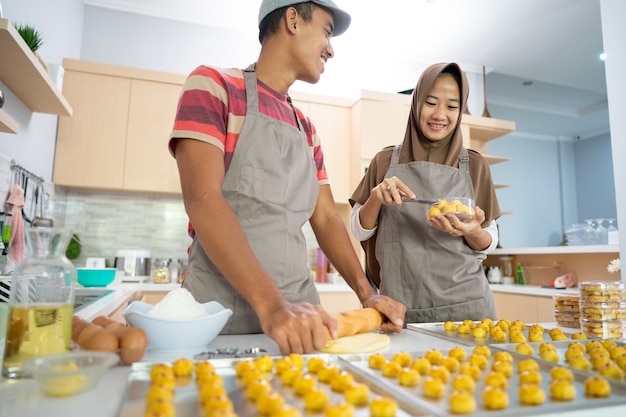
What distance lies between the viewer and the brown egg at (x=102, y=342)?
69cm

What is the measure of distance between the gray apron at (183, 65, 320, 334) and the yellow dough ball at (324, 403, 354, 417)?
0.65m

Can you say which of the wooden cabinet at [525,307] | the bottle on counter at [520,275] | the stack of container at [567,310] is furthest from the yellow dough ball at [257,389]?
the bottle on counter at [520,275]

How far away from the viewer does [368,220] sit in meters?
1.60

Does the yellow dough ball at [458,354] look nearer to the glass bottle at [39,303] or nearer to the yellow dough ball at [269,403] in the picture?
the yellow dough ball at [269,403]

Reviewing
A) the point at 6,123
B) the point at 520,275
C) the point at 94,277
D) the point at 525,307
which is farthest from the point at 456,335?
the point at 520,275

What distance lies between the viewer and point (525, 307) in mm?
3348

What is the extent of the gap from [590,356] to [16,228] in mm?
2282

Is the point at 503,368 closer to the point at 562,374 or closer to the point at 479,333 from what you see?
the point at 562,374

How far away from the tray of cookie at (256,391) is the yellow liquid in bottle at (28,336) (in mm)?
126

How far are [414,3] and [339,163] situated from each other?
1408mm

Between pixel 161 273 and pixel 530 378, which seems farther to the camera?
pixel 161 273

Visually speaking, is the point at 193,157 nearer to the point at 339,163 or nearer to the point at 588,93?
the point at 339,163

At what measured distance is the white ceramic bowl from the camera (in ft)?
2.55

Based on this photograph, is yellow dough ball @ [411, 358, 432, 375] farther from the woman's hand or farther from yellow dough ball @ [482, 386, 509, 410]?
the woman's hand
